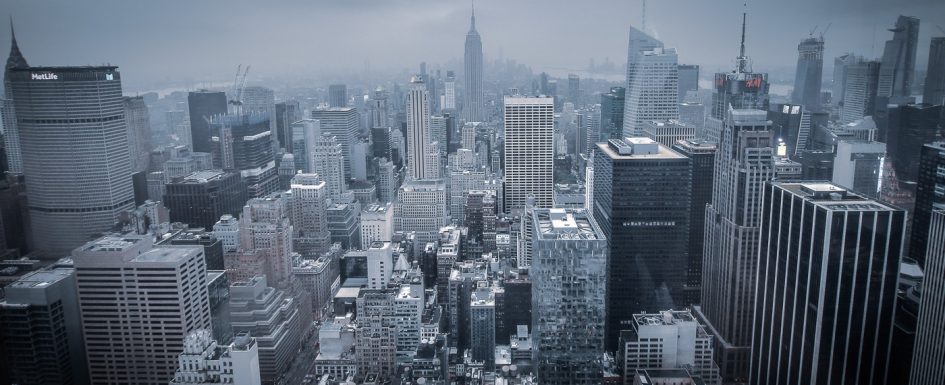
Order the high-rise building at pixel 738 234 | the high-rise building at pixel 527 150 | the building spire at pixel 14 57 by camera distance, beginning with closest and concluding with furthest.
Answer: the building spire at pixel 14 57 → the high-rise building at pixel 738 234 → the high-rise building at pixel 527 150

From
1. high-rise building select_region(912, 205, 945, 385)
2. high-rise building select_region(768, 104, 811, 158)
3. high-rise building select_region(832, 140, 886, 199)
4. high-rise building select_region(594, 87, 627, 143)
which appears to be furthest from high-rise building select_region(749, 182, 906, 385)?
high-rise building select_region(594, 87, 627, 143)

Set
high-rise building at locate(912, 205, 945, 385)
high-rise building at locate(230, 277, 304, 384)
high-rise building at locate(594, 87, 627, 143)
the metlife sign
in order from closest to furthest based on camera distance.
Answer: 1. high-rise building at locate(912, 205, 945, 385)
2. the metlife sign
3. high-rise building at locate(230, 277, 304, 384)
4. high-rise building at locate(594, 87, 627, 143)

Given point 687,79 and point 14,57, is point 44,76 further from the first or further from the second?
point 687,79

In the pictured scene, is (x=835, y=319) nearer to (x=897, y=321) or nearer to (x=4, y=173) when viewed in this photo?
(x=897, y=321)

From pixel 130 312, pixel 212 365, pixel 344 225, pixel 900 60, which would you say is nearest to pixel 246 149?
pixel 344 225

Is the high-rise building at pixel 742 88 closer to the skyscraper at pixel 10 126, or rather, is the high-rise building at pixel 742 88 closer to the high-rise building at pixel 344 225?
the high-rise building at pixel 344 225

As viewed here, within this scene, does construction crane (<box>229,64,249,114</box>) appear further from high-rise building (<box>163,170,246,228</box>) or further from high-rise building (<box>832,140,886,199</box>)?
high-rise building (<box>832,140,886,199</box>)

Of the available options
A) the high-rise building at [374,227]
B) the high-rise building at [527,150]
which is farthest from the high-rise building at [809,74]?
the high-rise building at [374,227]

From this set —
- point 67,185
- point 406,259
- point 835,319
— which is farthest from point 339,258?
point 835,319
